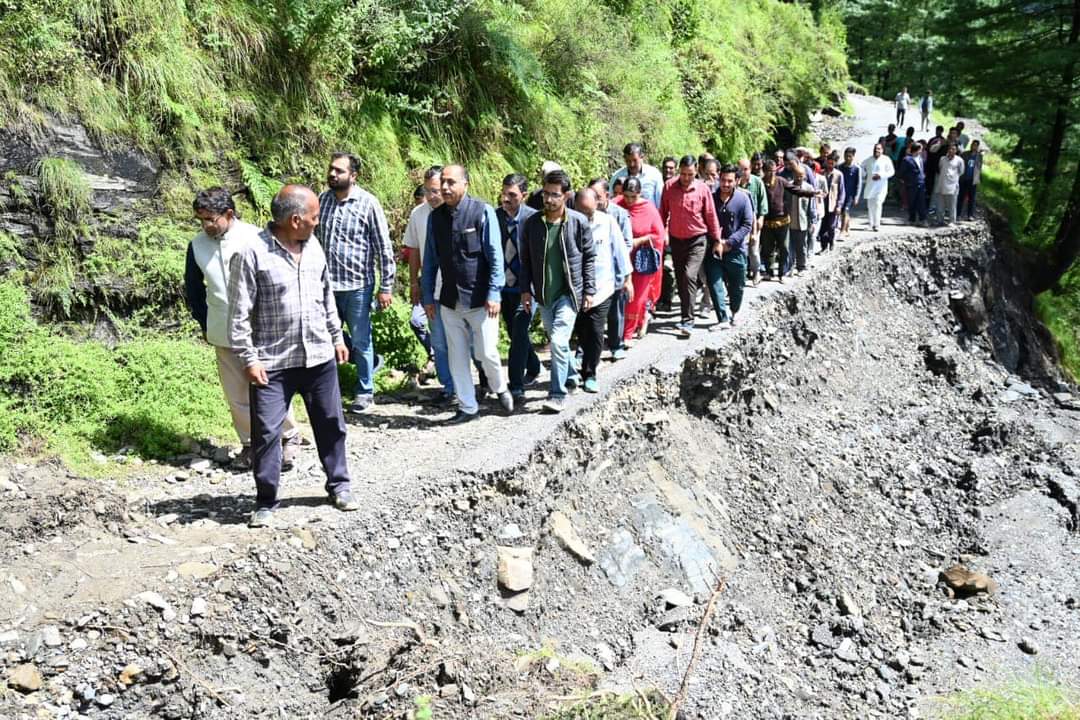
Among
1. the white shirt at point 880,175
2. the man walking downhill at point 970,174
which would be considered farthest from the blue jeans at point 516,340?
the man walking downhill at point 970,174

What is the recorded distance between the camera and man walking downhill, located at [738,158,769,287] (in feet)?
35.9

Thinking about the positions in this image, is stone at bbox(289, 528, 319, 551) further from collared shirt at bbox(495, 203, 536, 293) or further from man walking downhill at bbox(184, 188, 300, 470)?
collared shirt at bbox(495, 203, 536, 293)

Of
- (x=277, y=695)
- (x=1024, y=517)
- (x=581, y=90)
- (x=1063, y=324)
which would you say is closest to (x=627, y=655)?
(x=277, y=695)

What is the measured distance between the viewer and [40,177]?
24.7ft

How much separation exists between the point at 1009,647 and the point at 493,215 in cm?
594

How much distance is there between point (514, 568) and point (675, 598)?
1.49 metres

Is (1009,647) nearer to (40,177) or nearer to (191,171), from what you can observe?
(191,171)

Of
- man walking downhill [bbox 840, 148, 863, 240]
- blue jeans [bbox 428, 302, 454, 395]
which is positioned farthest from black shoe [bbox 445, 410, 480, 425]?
man walking downhill [bbox 840, 148, 863, 240]

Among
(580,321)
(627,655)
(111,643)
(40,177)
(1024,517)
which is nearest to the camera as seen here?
(111,643)

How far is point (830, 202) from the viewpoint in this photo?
46.7 feet

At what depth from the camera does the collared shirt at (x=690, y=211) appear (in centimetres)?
979

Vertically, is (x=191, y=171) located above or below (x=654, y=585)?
above

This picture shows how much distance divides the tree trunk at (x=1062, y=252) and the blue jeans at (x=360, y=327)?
18.2m

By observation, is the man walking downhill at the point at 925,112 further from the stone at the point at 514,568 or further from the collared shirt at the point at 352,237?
the stone at the point at 514,568
